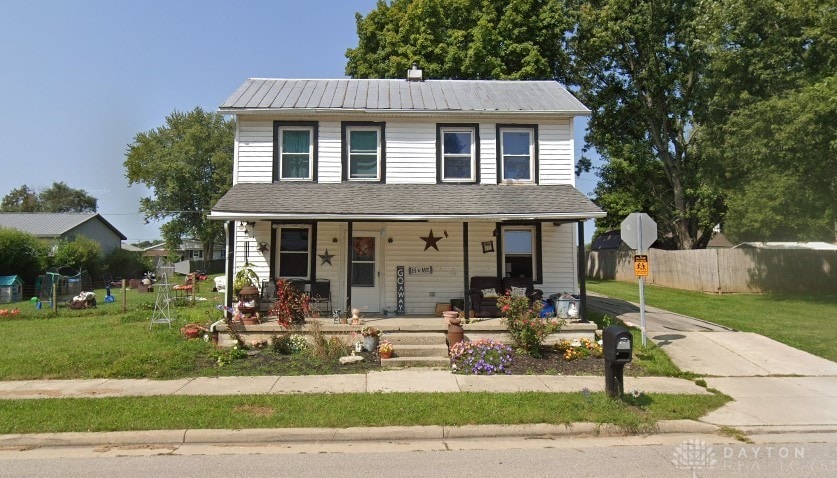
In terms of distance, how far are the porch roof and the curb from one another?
18.0 ft

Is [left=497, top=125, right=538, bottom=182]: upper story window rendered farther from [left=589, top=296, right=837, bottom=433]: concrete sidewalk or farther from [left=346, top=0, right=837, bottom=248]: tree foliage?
[left=346, top=0, right=837, bottom=248]: tree foliage

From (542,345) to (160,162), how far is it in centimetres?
4511

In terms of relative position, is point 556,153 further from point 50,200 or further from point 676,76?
point 50,200

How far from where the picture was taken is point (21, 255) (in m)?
24.3

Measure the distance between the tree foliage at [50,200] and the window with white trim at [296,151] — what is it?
7811 centimetres

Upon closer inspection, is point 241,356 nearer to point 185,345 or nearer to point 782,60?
point 185,345

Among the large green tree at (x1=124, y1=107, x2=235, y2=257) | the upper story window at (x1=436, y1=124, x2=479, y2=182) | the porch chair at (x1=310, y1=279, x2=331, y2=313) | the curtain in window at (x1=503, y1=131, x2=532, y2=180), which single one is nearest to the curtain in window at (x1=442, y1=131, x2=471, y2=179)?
the upper story window at (x1=436, y1=124, x2=479, y2=182)

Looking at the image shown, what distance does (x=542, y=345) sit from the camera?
33.6 ft

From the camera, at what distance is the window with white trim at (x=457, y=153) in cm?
1348

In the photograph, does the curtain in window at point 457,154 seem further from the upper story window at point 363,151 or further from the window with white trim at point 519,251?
the window with white trim at point 519,251

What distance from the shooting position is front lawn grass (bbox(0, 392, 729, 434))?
244 inches

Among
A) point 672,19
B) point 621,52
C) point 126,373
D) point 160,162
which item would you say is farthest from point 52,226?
point 672,19

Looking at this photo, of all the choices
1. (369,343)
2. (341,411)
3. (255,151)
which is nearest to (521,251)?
(369,343)

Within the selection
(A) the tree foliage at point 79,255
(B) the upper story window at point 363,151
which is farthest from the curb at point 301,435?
(A) the tree foliage at point 79,255
